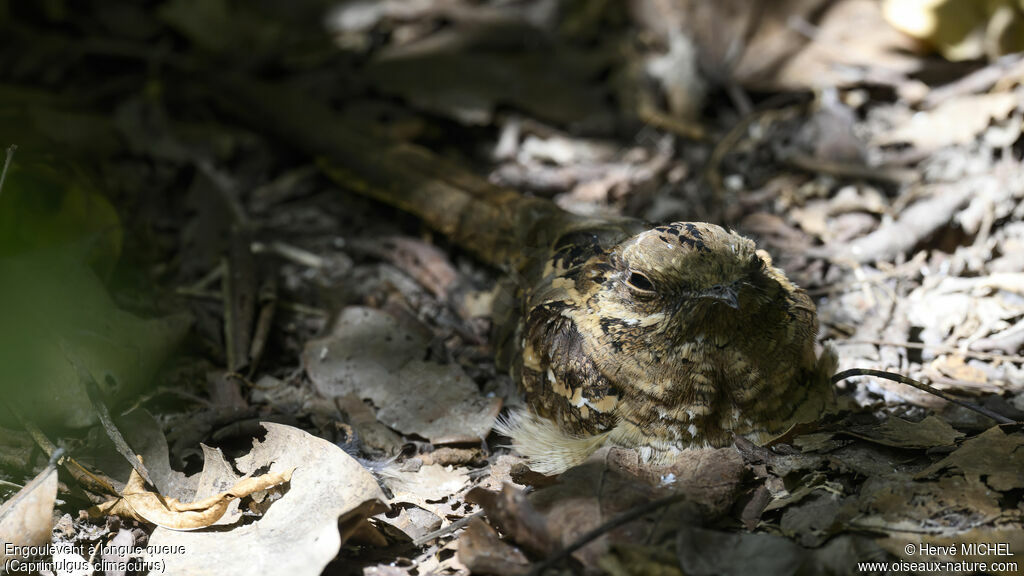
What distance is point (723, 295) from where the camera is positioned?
281 cm

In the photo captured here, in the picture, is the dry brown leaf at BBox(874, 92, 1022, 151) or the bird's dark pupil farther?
the dry brown leaf at BBox(874, 92, 1022, 151)

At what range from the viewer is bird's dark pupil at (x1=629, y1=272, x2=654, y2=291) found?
3.00m

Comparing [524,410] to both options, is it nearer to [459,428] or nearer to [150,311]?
[459,428]

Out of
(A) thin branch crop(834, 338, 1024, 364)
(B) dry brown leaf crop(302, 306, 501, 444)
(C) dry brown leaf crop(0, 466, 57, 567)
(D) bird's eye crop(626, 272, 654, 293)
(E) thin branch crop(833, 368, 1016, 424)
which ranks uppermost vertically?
(D) bird's eye crop(626, 272, 654, 293)

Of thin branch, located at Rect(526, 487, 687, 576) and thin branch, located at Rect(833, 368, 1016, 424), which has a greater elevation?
thin branch, located at Rect(833, 368, 1016, 424)

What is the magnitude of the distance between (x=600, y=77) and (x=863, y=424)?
10.5ft

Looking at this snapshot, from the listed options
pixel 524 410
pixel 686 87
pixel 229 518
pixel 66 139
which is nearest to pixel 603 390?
pixel 524 410

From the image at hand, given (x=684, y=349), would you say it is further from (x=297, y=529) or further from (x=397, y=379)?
(x=297, y=529)

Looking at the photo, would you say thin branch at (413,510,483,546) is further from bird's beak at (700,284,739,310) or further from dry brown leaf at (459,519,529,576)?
bird's beak at (700,284,739,310)

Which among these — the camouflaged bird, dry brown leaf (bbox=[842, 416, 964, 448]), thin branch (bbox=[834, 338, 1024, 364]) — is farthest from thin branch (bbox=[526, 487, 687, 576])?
thin branch (bbox=[834, 338, 1024, 364])

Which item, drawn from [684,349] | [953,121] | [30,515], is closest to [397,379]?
[684,349]

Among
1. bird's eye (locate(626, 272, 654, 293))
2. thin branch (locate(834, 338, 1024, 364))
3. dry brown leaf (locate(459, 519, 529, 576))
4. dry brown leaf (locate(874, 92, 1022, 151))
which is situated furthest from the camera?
dry brown leaf (locate(874, 92, 1022, 151))

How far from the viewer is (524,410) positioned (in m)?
3.53

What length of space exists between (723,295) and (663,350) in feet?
1.17
